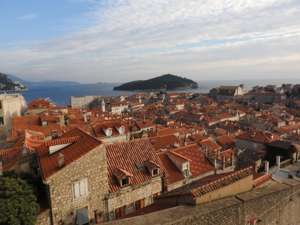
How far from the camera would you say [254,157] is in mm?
28203

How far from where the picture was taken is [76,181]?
13.4 metres

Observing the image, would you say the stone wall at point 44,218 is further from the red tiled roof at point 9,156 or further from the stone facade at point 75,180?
the red tiled roof at point 9,156

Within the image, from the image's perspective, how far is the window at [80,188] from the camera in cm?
1344

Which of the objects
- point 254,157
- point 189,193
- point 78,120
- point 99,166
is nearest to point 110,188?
point 99,166

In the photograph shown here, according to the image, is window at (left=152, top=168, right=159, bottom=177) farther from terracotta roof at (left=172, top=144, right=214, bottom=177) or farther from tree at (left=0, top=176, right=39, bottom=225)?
tree at (left=0, top=176, right=39, bottom=225)

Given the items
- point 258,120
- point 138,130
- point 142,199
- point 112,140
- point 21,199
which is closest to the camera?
point 21,199

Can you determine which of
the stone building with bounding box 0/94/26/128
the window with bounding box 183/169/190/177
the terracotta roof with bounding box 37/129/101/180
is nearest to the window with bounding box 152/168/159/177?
the window with bounding box 183/169/190/177

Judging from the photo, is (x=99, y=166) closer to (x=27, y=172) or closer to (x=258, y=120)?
(x=27, y=172)

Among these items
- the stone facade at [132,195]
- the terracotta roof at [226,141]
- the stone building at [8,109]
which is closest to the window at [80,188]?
→ the stone facade at [132,195]

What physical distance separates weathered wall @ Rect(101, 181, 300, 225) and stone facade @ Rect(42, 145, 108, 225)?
5.05 metres

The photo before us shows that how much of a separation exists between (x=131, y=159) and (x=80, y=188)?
4.99 m

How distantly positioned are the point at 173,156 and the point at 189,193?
35.1 feet

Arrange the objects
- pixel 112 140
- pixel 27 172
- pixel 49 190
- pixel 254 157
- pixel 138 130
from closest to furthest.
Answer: pixel 49 190 < pixel 27 172 < pixel 254 157 < pixel 112 140 < pixel 138 130

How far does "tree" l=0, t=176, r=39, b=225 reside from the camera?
10891mm
